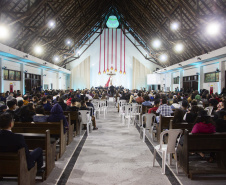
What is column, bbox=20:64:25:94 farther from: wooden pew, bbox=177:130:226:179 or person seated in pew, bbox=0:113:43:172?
wooden pew, bbox=177:130:226:179

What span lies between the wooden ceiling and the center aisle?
7.23 meters

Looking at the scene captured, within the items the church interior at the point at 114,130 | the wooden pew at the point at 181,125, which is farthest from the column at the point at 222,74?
the wooden pew at the point at 181,125

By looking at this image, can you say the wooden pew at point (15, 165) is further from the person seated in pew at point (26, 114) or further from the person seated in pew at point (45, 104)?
the person seated in pew at point (45, 104)

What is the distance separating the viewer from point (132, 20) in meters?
22.4

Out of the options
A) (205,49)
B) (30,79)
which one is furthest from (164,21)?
(30,79)

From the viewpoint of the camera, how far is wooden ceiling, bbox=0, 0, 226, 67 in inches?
450

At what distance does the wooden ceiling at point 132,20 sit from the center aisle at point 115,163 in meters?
7.23

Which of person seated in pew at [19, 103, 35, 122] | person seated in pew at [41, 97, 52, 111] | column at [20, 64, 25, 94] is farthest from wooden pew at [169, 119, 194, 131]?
column at [20, 64, 25, 94]

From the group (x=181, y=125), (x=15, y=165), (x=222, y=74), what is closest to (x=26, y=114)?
(x=15, y=165)

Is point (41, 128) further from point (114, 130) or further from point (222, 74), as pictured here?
point (222, 74)

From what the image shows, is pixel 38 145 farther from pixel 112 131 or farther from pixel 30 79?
pixel 30 79

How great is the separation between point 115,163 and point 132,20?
1999 cm

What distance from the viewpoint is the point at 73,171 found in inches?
157

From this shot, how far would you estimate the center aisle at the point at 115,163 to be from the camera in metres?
3.64
